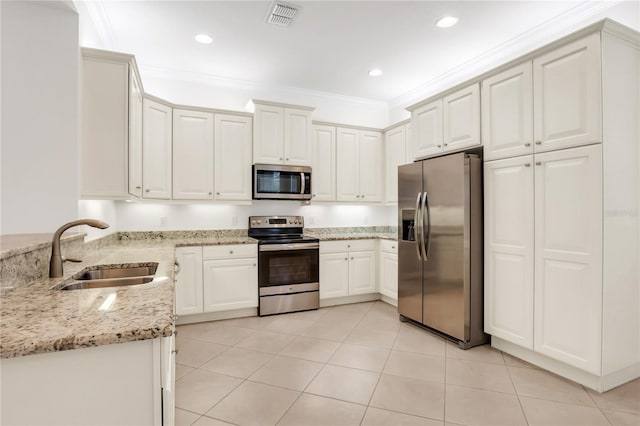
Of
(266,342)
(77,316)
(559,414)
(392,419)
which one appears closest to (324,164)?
(266,342)

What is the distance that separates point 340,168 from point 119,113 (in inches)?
105

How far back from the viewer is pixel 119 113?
2.54 m

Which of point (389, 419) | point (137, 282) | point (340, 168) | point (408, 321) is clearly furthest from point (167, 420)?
point (340, 168)

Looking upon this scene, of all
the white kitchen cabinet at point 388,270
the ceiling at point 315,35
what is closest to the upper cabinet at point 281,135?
the ceiling at point 315,35

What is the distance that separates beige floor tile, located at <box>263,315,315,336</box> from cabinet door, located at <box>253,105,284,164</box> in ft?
6.06

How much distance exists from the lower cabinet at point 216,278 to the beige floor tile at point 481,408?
2294 millimetres

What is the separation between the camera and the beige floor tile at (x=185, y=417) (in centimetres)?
190

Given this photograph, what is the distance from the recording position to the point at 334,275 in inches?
164

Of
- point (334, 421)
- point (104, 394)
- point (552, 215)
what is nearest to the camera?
point (104, 394)

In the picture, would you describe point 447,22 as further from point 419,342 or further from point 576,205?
point 419,342

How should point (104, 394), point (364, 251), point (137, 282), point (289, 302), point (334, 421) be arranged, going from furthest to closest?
1. point (364, 251)
2. point (289, 302)
3. point (334, 421)
4. point (137, 282)
5. point (104, 394)

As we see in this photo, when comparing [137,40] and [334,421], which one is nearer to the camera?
[334,421]

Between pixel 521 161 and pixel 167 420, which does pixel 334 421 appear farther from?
pixel 521 161

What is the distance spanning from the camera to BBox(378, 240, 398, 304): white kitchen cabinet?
4062mm
